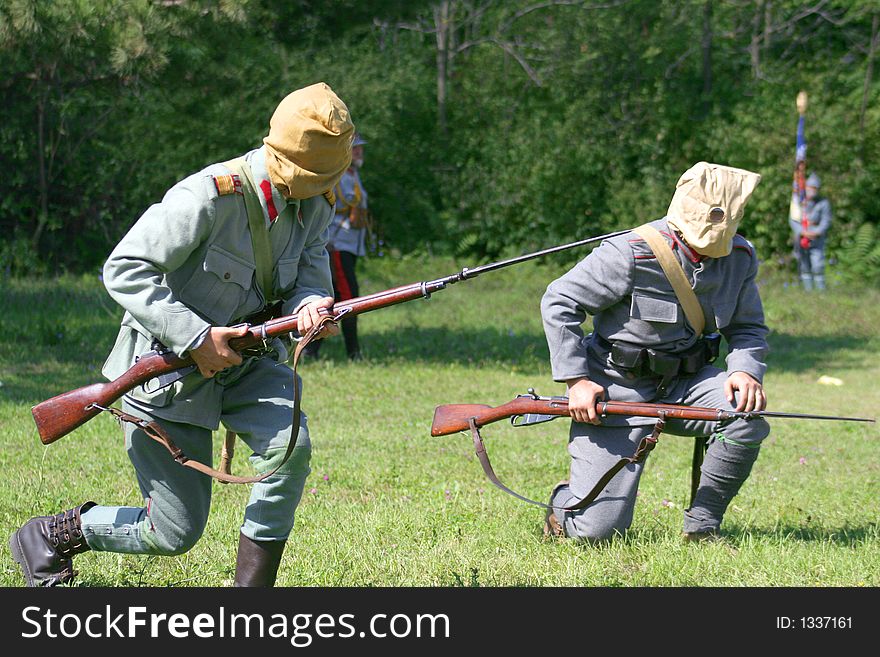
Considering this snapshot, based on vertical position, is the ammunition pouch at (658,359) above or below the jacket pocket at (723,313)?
below

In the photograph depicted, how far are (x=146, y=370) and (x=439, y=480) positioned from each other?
2950mm

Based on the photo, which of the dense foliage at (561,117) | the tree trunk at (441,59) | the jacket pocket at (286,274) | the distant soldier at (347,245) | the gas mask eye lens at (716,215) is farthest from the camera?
the tree trunk at (441,59)

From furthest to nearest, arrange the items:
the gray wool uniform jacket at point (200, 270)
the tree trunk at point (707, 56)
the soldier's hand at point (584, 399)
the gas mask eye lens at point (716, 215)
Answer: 1. the tree trunk at point (707, 56)
2. the soldier's hand at point (584, 399)
3. the gas mask eye lens at point (716, 215)
4. the gray wool uniform jacket at point (200, 270)

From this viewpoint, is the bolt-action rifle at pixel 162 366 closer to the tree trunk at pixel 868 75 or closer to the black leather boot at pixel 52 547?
the black leather boot at pixel 52 547

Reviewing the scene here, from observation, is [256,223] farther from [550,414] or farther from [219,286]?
[550,414]

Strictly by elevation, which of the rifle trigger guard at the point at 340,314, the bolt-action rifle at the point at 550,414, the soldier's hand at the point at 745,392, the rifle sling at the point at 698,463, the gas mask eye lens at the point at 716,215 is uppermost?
the gas mask eye lens at the point at 716,215

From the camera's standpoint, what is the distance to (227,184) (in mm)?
4152

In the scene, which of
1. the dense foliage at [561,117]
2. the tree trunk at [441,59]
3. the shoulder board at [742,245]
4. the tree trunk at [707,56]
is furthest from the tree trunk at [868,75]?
the shoulder board at [742,245]

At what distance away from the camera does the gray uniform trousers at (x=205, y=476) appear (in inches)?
166

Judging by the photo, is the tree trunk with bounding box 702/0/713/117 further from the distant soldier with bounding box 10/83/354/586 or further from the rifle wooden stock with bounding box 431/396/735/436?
the distant soldier with bounding box 10/83/354/586

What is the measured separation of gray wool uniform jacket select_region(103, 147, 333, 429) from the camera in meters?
4.08

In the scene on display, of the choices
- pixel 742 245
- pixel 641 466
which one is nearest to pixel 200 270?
pixel 641 466

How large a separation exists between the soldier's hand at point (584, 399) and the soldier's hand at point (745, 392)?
57 cm

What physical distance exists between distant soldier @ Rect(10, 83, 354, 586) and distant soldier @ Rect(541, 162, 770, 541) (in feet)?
4.49
